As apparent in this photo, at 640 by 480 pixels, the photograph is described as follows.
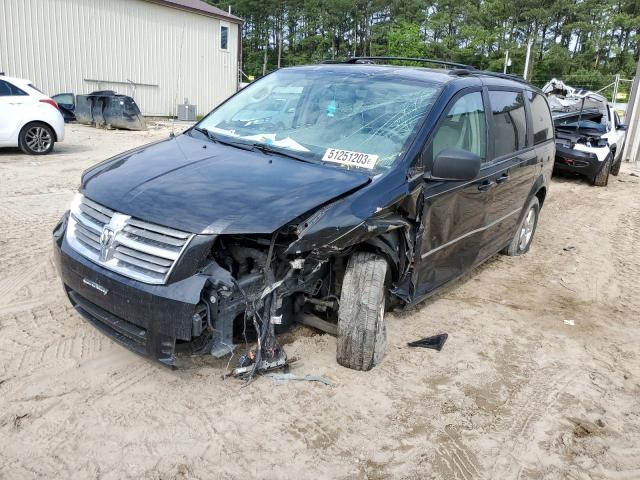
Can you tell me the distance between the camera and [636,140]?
16.2 metres

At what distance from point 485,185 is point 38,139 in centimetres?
968

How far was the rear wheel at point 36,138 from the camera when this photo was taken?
424 inches

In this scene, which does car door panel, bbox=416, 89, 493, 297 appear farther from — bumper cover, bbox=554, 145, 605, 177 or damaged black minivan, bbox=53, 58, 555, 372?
bumper cover, bbox=554, 145, 605, 177

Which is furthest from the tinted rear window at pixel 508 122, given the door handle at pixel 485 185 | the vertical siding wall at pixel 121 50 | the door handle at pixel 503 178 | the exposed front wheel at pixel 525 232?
the vertical siding wall at pixel 121 50

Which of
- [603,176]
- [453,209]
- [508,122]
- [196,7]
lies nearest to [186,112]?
[196,7]

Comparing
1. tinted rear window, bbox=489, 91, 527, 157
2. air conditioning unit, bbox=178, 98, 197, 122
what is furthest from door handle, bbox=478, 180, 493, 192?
air conditioning unit, bbox=178, 98, 197, 122

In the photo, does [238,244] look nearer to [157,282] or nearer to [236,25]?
[157,282]

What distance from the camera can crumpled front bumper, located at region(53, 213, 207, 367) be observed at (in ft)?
9.09

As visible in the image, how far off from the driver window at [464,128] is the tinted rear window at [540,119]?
4.56 feet

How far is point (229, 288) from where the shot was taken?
2.84 metres

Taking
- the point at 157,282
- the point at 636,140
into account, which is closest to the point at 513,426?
the point at 157,282

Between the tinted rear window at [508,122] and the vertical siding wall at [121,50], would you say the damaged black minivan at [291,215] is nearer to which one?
the tinted rear window at [508,122]

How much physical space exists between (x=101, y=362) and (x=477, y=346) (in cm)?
260

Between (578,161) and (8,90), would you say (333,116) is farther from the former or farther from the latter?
(578,161)
